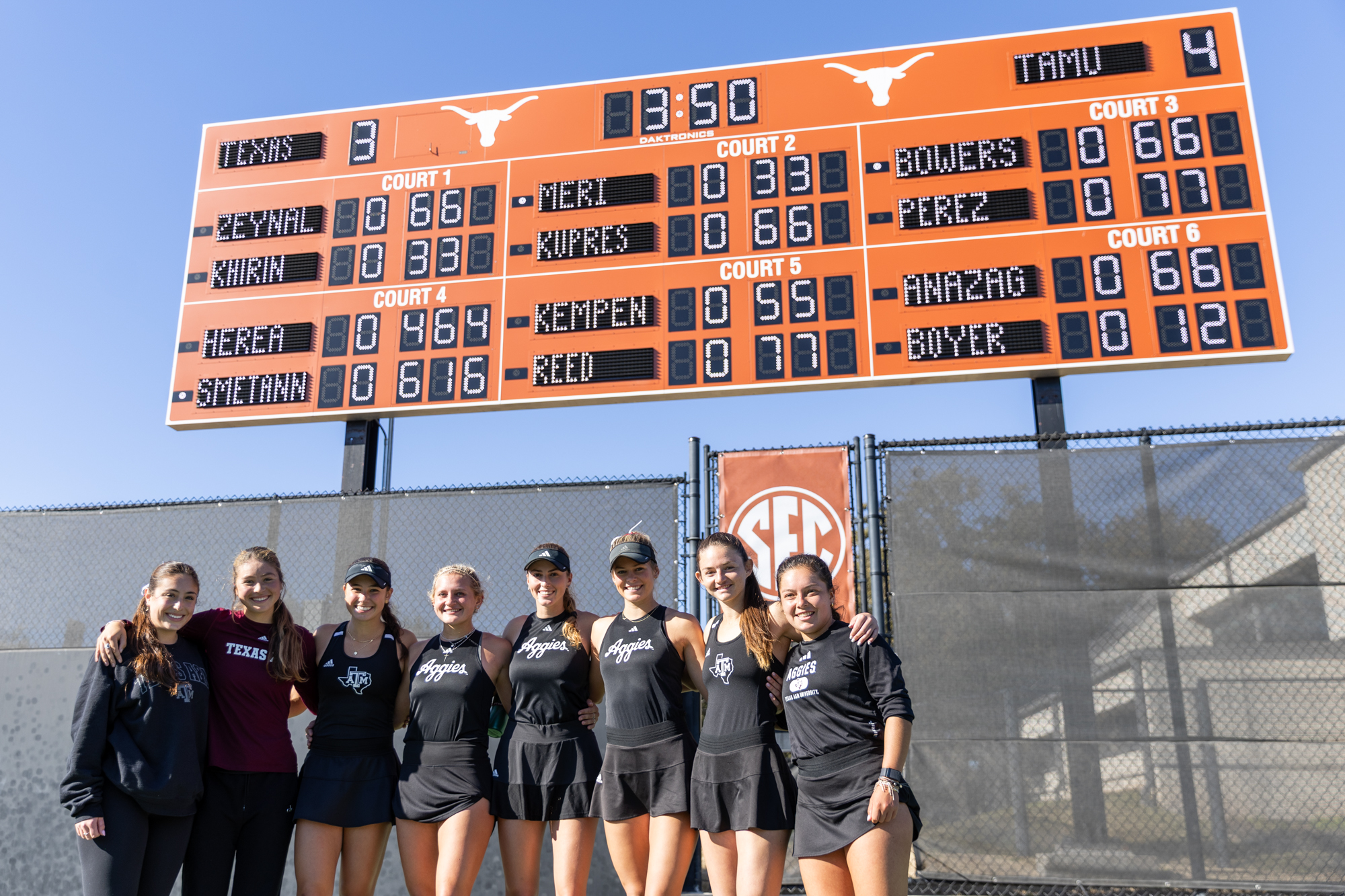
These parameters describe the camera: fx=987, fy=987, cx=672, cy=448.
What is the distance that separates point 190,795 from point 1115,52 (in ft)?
30.5

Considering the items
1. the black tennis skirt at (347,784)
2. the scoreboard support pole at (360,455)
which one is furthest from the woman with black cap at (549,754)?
the scoreboard support pole at (360,455)

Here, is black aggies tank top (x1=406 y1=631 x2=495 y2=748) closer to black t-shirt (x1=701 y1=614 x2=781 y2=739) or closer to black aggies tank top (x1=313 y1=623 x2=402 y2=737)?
black aggies tank top (x1=313 y1=623 x2=402 y2=737)

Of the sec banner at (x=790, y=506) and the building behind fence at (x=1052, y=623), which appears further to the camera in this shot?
Result: the sec banner at (x=790, y=506)

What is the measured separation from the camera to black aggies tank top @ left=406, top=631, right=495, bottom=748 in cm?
393

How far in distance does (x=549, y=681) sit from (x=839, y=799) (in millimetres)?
1228

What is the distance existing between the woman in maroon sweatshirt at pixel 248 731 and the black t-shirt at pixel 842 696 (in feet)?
6.55

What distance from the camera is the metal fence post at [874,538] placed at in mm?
5555

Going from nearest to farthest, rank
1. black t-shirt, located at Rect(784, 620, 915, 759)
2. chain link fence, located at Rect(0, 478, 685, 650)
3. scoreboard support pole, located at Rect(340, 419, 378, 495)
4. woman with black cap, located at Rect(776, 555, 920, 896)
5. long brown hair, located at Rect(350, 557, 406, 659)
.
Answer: woman with black cap, located at Rect(776, 555, 920, 896), black t-shirt, located at Rect(784, 620, 915, 759), long brown hair, located at Rect(350, 557, 406, 659), chain link fence, located at Rect(0, 478, 685, 650), scoreboard support pole, located at Rect(340, 419, 378, 495)

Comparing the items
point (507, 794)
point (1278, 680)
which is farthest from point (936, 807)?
point (507, 794)

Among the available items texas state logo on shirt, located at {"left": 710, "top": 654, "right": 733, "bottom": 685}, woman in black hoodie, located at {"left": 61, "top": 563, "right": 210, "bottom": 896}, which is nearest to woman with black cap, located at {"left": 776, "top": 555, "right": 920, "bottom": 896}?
texas state logo on shirt, located at {"left": 710, "top": 654, "right": 733, "bottom": 685}

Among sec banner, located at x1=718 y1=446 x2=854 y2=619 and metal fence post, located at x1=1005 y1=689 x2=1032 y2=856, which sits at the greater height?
sec banner, located at x1=718 y1=446 x2=854 y2=619

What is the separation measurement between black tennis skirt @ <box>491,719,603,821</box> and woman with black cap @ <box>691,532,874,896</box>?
0.47 metres

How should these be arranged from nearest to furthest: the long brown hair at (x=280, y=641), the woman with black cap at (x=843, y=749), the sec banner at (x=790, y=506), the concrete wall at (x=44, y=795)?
the woman with black cap at (x=843, y=749) < the long brown hair at (x=280, y=641) < the concrete wall at (x=44, y=795) < the sec banner at (x=790, y=506)

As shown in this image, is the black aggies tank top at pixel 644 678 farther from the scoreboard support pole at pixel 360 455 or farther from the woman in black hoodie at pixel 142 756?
the scoreboard support pole at pixel 360 455
